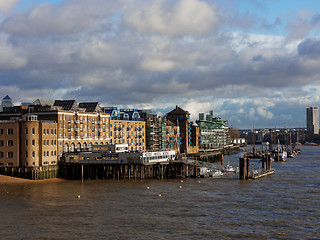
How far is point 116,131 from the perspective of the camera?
525 feet

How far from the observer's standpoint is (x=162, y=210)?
7238cm

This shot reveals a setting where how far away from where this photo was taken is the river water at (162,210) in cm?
5834

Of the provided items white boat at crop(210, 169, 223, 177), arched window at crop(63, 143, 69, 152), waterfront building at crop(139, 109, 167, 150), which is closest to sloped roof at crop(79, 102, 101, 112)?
arched window at crop(63, 143, 69, 152)

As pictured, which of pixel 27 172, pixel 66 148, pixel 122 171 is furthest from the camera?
pixel 66 148

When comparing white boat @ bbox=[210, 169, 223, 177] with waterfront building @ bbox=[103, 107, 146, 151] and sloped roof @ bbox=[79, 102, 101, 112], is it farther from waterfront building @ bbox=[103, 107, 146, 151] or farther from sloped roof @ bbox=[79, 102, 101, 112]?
sloped roof @ bbox=[79, 102, 101, 112]

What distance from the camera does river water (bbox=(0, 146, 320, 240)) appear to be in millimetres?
58344

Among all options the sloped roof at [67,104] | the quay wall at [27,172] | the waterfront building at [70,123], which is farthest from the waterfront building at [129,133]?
the quay wall at [27,172]

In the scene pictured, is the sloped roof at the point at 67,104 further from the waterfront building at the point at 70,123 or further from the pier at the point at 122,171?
the pier at the point at 122,171

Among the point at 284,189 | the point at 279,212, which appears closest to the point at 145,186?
the point at 284,189

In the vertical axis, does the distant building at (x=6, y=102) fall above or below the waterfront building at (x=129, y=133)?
above

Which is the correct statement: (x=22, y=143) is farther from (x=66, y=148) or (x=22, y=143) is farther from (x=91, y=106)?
(x=91, y=106)

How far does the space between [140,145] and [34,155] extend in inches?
2557

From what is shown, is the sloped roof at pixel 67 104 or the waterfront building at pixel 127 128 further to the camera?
the waterfront building at pixel 127 128

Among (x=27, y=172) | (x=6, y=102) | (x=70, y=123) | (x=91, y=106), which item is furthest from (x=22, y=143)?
(x=6, y=102)
